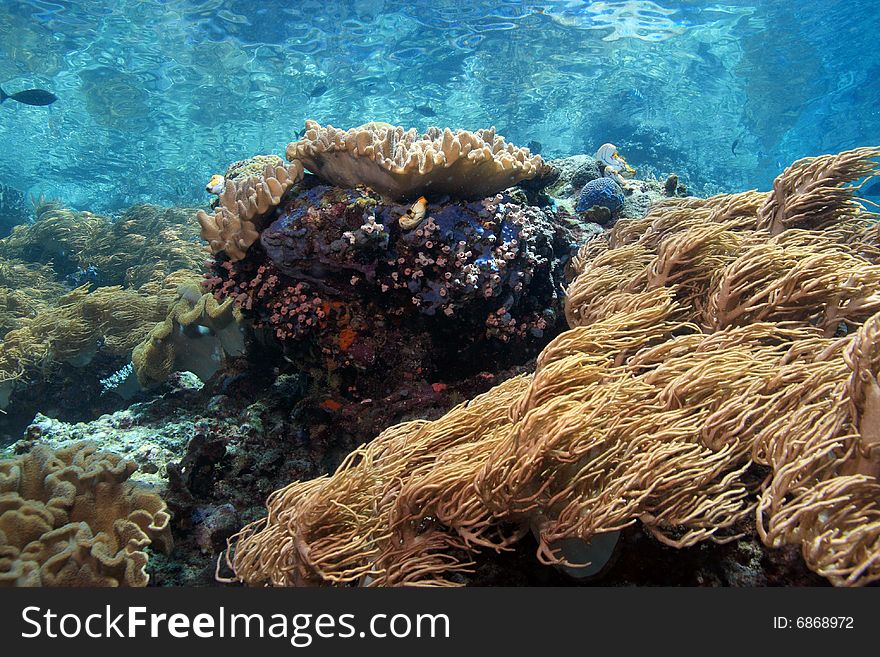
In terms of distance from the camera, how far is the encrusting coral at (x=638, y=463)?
1.88m

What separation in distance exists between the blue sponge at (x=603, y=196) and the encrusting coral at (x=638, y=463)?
3611mm

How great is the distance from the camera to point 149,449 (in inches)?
177

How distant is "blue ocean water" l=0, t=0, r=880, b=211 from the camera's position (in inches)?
878

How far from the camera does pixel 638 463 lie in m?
2.00

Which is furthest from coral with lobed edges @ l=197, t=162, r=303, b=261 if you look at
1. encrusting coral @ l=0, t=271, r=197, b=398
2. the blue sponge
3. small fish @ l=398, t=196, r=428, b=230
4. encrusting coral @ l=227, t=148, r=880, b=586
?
the blue sponge

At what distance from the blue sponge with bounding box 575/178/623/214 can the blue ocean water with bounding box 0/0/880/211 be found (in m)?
14.1

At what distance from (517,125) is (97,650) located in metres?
42.8

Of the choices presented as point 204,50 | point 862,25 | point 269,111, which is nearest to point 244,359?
point 204,50

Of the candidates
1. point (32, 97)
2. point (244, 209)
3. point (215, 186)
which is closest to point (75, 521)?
point (244, 209)

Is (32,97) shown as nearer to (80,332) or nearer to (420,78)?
(80,332)

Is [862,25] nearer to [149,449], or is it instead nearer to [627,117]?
[627,117]

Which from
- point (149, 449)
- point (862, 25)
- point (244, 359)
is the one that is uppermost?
point (862, 25)

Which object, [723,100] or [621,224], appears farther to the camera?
[723,100]

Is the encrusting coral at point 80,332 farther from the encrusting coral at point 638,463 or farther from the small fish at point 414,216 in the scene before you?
the encrusting coral at point 638,463
